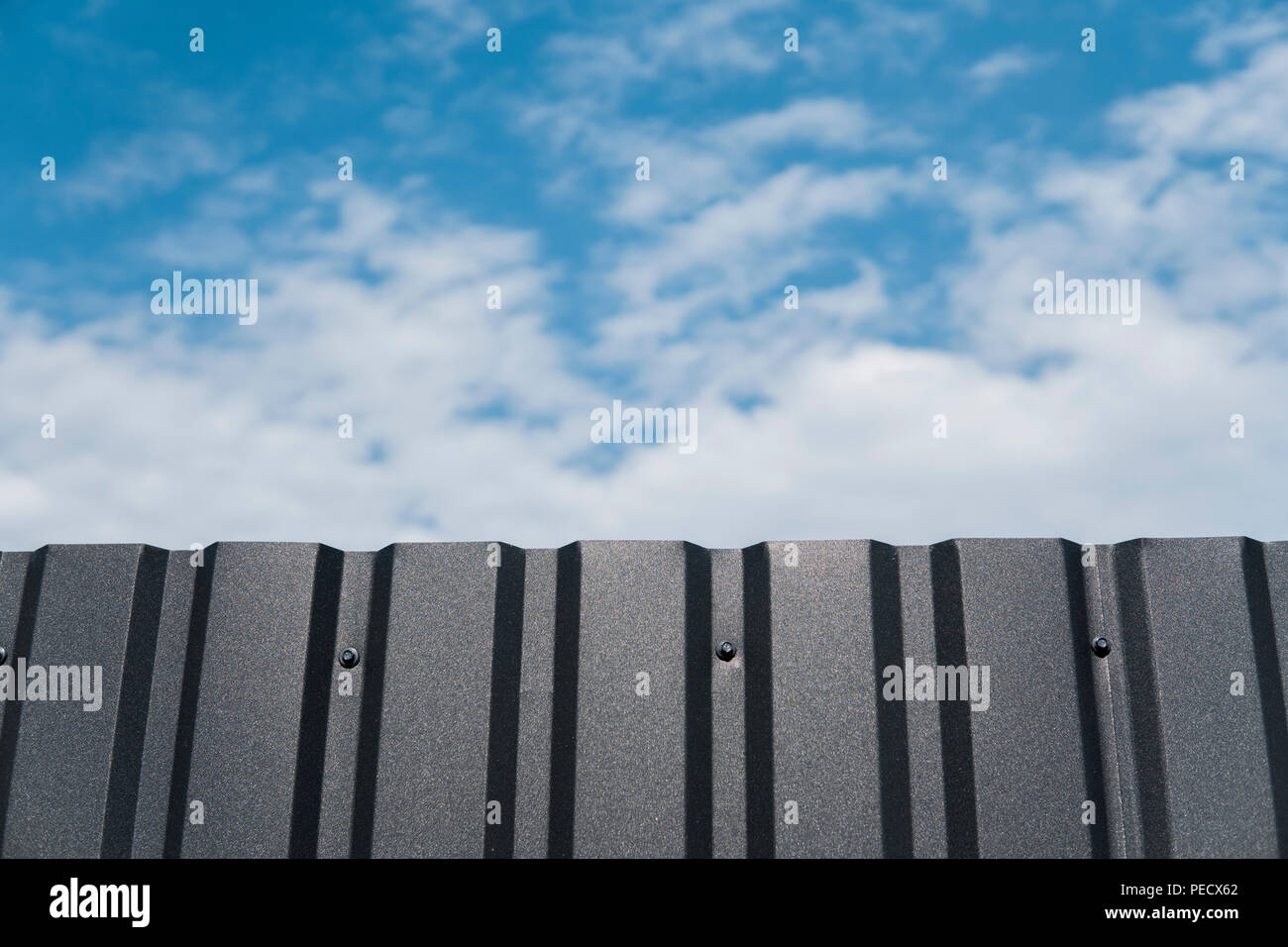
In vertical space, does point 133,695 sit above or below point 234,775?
above

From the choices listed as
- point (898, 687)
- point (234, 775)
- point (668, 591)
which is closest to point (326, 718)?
point (234, 775)

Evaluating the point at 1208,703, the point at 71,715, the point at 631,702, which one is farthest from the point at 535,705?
the point at 1208,703

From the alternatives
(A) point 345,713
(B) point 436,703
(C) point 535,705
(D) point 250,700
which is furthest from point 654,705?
(D) point 250,700

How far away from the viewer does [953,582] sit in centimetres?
418

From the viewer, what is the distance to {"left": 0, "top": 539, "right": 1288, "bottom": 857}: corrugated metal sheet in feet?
12.7

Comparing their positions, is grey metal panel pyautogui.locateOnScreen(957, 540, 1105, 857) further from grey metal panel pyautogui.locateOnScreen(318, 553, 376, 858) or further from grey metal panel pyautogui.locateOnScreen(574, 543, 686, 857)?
grey metal panel pyautogui.locateOnScreen(318, 553, 376, 858)

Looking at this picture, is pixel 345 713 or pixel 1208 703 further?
pixel 345 713

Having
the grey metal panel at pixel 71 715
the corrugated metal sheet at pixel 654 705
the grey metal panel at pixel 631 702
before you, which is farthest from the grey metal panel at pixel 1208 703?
the grey metal panel at pixel 71 715

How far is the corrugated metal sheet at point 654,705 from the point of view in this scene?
3.86m

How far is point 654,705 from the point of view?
4.02 meters

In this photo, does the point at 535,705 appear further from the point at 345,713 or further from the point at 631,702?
the point at 345,713

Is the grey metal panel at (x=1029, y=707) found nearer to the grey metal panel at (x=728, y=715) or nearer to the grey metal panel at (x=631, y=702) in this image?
the grey metal panel at (x=728, y=715)

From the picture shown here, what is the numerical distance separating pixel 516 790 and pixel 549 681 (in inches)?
16.8
